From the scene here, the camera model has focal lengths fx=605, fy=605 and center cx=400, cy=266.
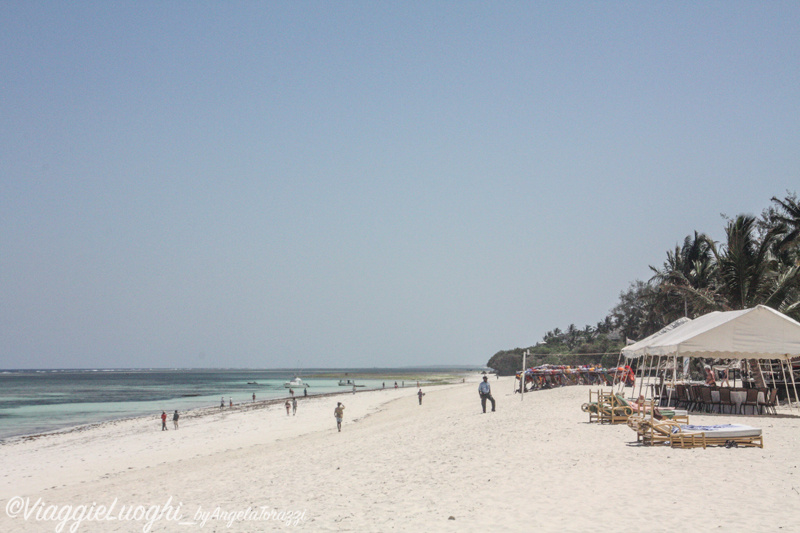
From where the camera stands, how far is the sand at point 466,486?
7785mm

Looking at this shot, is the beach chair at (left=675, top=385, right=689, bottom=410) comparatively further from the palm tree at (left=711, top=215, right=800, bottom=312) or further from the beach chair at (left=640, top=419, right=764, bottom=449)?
the beach chair at (left=640, top=419, right=764, bottom=449)

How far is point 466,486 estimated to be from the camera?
9.66 meters

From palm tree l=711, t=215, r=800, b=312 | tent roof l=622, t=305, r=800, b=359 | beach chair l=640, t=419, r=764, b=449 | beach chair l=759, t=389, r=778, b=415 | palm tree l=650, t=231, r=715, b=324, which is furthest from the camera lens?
palm tree l=650, t=231, r=715, b=324

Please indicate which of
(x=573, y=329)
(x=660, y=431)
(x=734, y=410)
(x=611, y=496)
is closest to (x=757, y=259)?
(x=734, y=410)

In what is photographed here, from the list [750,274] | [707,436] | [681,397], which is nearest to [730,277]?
[750,274]

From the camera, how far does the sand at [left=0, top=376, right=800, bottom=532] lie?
7.79 metres

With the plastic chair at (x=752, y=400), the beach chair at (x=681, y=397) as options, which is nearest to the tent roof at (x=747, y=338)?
the plastic chair at (x=752, y=400)

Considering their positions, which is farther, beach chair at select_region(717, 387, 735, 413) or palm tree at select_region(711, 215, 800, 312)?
palm tree at select_region(711, 215, 800, 312)

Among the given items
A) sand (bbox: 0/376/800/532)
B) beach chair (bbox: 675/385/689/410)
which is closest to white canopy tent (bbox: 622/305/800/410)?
sand (bbox: 0/376/800/532)

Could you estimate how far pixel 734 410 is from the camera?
17156 mm

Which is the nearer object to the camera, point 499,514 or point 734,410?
point 499,514

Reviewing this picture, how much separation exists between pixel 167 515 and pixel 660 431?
9176mm

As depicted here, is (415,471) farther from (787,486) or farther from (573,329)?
(573,329)

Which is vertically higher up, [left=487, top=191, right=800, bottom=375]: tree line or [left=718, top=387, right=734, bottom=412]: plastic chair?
[left=487, top=191, right=800, bottom=375]: tree line
